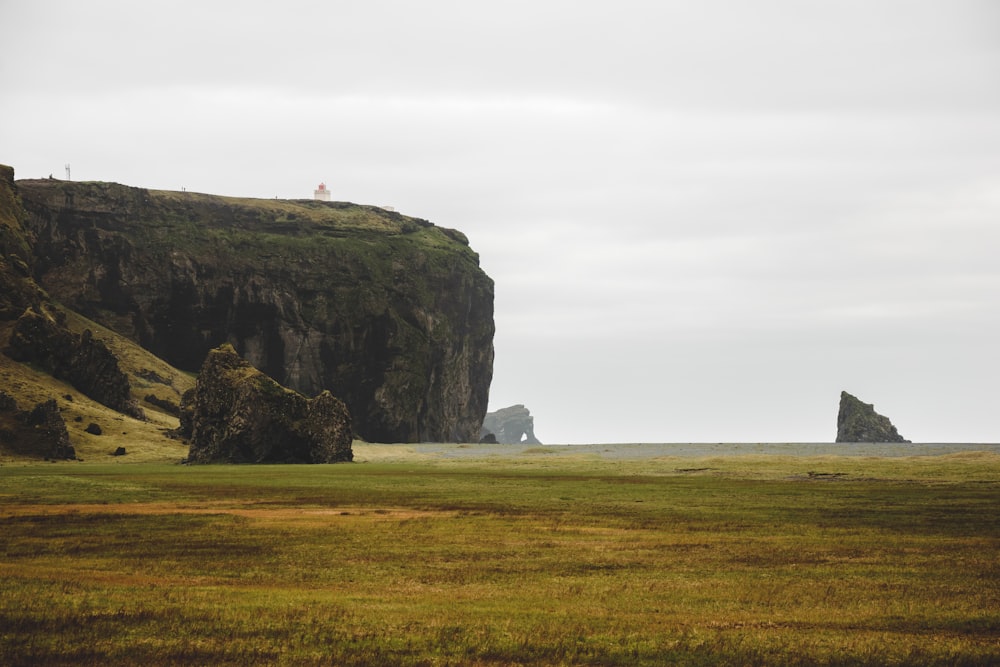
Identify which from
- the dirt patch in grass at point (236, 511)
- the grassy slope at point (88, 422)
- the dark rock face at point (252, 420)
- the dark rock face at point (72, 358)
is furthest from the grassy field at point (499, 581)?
the dark rock face at point (72, 358)

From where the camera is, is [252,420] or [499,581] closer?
[499,581]

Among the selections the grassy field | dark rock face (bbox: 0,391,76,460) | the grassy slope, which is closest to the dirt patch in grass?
→ the grassy field

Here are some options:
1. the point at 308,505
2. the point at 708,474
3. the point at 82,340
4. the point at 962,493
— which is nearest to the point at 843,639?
the point at 308,505

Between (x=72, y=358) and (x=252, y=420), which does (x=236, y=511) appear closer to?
(x=252, y=420)

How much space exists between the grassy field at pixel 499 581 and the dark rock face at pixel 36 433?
67.8 m

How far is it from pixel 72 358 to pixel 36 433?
51.2 metres

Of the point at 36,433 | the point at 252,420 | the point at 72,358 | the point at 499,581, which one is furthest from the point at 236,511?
the point at 72,358

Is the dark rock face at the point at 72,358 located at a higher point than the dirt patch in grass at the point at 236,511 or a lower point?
higher

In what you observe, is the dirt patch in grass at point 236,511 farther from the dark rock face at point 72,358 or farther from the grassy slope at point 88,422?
the dark rock face at point 72,358

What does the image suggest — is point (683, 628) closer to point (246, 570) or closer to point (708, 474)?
point (246, 570)

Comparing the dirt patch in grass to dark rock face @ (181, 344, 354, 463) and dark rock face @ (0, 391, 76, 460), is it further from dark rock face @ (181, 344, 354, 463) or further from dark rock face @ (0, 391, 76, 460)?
dark rock face @ (181, 344, 354, 463)

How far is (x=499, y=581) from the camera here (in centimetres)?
Result: 3036

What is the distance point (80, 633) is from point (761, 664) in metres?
15.6

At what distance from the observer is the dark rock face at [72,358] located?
6462 inches
